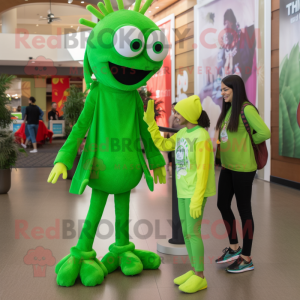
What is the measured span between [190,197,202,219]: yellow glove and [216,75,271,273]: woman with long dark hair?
0.48m

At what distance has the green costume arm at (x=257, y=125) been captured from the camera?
7.66 feet

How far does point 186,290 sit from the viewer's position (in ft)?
7.04

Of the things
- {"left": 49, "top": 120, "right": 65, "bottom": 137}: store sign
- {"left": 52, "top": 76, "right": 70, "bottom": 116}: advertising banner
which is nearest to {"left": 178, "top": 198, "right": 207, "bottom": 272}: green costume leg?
{"left": 49, "top": 120, "right": 65, "bottom": 137}: store sign

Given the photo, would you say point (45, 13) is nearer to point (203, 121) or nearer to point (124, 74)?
point (124, 74)

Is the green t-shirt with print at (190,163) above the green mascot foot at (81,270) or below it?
above

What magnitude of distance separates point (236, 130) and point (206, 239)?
1.17 metres

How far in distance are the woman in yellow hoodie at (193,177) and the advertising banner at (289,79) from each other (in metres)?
3.67

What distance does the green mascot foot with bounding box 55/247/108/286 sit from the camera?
224 centimetres

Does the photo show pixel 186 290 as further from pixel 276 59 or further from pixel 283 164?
pixel 276 59

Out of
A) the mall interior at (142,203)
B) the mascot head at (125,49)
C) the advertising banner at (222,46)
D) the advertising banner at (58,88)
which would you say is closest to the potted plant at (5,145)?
the mall interior at (142,203)

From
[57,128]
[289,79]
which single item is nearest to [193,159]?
[289,79]

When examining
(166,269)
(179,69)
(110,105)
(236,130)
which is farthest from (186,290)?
(179,69)

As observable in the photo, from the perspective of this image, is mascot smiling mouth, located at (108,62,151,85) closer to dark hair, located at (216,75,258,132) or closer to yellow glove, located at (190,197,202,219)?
dark hair, located at (216,75,258,132)

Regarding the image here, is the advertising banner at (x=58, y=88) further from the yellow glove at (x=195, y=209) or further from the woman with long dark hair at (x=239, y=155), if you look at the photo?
the yellow glove at (x=195, y=209)
